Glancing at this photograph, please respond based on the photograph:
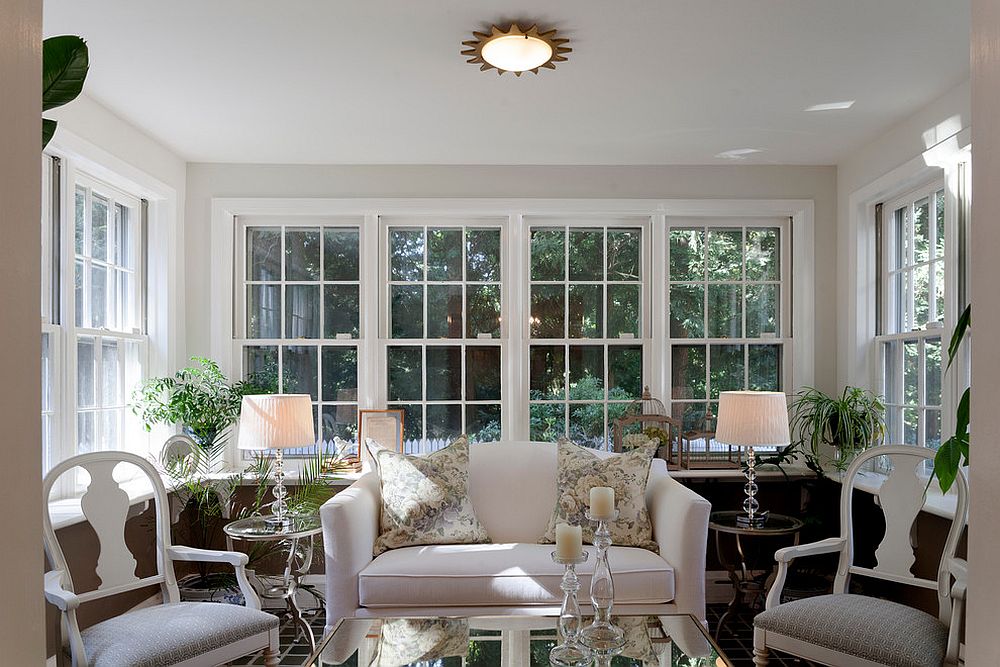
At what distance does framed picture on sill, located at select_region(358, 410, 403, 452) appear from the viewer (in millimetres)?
5055

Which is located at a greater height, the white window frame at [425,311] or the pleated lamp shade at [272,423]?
the white window frame at [425,311]

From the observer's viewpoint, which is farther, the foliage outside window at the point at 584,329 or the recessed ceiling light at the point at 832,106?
the foliage outside window at the point at 584,329

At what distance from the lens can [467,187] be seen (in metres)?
5.09

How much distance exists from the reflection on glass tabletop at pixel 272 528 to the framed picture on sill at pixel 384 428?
0.93m

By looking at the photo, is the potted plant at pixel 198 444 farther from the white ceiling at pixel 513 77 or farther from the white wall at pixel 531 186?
the white ceiling at pixel 513 77

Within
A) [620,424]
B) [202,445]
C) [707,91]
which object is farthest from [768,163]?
[202,445]

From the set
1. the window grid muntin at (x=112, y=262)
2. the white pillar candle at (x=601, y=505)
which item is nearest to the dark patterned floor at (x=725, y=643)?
the white pillar candle at (x=601, y=505)

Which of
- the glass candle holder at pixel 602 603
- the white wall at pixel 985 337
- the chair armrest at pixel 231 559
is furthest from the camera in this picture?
the chair armrest at pixel 231 559

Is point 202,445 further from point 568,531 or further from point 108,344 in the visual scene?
point 568,531

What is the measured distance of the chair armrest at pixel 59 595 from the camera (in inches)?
99.1

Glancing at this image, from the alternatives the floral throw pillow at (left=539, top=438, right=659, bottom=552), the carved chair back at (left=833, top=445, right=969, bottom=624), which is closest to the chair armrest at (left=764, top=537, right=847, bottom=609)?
the carved chair back at (left=833, top=445, right=969, bottom=624)

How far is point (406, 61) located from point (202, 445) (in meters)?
2.53

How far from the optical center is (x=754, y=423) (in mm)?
4180

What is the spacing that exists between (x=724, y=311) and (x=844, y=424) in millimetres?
Answer: 1047
